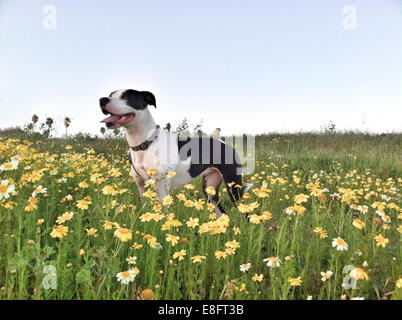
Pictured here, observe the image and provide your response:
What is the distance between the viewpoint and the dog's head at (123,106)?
2.95 meters

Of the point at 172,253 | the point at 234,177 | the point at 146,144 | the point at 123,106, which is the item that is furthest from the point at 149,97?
the point at 172,253

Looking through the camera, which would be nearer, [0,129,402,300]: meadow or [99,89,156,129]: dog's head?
[0,129,402,300]: meadow

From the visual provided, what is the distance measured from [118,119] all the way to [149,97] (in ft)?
1.72

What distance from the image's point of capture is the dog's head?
2.95 metres

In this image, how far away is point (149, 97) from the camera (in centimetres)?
336

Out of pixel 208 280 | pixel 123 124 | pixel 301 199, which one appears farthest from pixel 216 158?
pixel 208 280

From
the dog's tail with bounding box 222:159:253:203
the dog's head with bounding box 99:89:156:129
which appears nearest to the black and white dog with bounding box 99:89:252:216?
the dog's head with bounding box 99:89:156:129

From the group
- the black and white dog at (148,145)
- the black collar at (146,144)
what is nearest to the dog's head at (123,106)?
the black and white dog at (148,145)

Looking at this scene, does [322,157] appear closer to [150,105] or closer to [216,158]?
[216,158]

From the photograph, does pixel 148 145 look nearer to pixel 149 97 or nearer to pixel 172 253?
pixel 149 97

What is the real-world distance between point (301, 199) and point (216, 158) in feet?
6.72

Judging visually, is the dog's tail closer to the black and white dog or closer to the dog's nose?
the black and white dog

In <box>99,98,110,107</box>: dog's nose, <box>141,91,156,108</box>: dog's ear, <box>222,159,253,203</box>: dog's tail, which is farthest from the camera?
<box>222,159,253,203</box>: dog's tail

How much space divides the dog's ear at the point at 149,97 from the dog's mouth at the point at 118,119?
13.8 inches
